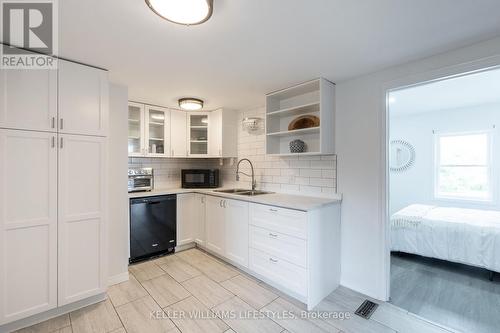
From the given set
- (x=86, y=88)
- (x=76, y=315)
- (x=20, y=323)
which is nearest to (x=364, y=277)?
(x=76, y=315)

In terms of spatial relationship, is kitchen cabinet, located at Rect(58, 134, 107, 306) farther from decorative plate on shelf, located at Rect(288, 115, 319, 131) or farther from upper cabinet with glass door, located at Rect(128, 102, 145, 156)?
decorative plate on shelf, located at Rect(288, 115, 319, 131)

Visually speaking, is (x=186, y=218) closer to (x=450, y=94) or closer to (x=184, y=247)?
(x=184, y=247)

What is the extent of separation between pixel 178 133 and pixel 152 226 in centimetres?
147

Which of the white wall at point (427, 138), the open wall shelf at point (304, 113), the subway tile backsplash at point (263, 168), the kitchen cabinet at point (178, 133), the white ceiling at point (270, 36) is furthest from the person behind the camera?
the white wall at point (427, 138)

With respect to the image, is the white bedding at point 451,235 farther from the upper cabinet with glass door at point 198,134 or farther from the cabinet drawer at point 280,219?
the upper cabinet with glass door at point 198,134

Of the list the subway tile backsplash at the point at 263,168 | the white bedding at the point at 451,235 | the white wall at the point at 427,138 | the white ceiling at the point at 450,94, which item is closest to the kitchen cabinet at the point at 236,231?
the subway tile backsplash at the point at 263,168

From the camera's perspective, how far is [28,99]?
177 centimetres

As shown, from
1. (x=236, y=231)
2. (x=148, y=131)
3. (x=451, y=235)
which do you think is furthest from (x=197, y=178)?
(x=451, y=235)

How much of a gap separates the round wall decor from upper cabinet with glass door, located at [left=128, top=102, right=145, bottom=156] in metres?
4.98

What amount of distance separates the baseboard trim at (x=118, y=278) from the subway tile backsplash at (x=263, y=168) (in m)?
1.49

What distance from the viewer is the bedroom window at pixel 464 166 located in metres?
3.94

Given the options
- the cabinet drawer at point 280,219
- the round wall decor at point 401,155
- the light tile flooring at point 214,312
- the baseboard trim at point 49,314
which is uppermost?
the round wall decor at point 401,155

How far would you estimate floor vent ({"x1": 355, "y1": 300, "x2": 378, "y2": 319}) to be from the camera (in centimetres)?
195

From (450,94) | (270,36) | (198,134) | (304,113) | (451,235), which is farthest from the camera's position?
(198,134)
